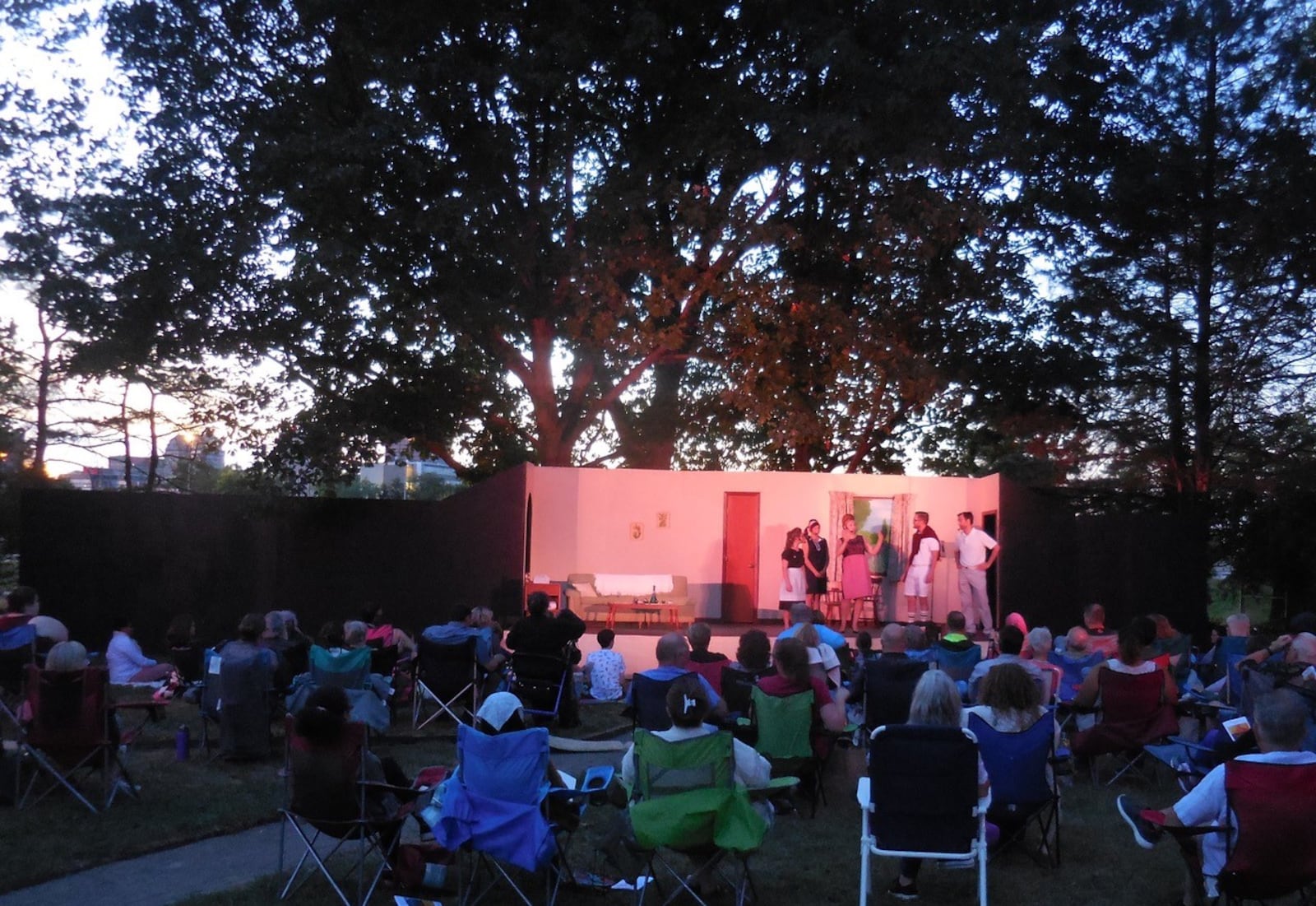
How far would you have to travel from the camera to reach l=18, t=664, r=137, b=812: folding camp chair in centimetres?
632

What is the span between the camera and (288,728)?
520 cm

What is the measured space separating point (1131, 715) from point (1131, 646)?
16.0 inches

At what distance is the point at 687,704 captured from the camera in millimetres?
4645

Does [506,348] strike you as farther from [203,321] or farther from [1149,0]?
[1149,0]

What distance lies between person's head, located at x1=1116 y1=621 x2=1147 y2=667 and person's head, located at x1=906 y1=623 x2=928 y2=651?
1169mm

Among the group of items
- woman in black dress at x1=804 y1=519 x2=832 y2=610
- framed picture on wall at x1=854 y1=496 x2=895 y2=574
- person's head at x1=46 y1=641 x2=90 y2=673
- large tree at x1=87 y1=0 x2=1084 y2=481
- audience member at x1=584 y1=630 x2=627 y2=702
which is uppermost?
large tree at x1=87 y1=0 x2=1084 y2=481

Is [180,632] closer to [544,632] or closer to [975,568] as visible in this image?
[544,632]

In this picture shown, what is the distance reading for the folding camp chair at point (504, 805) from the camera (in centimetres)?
Result: 455

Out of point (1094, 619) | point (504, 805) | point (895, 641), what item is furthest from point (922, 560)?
point (504, 805)

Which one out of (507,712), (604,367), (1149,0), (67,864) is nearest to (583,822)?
(507,712)

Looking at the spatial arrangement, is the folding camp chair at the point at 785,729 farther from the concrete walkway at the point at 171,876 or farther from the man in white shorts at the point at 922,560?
the man in white shorts at the point at 922,560

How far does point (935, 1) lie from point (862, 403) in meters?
4.70

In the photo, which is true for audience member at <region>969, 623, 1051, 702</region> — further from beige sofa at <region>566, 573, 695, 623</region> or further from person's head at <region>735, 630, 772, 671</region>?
beige sofa at <region>566, 573, 695, 623</region>

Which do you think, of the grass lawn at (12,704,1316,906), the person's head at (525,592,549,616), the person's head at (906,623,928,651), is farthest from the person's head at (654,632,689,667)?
the person's head at (525,592,549,616)
